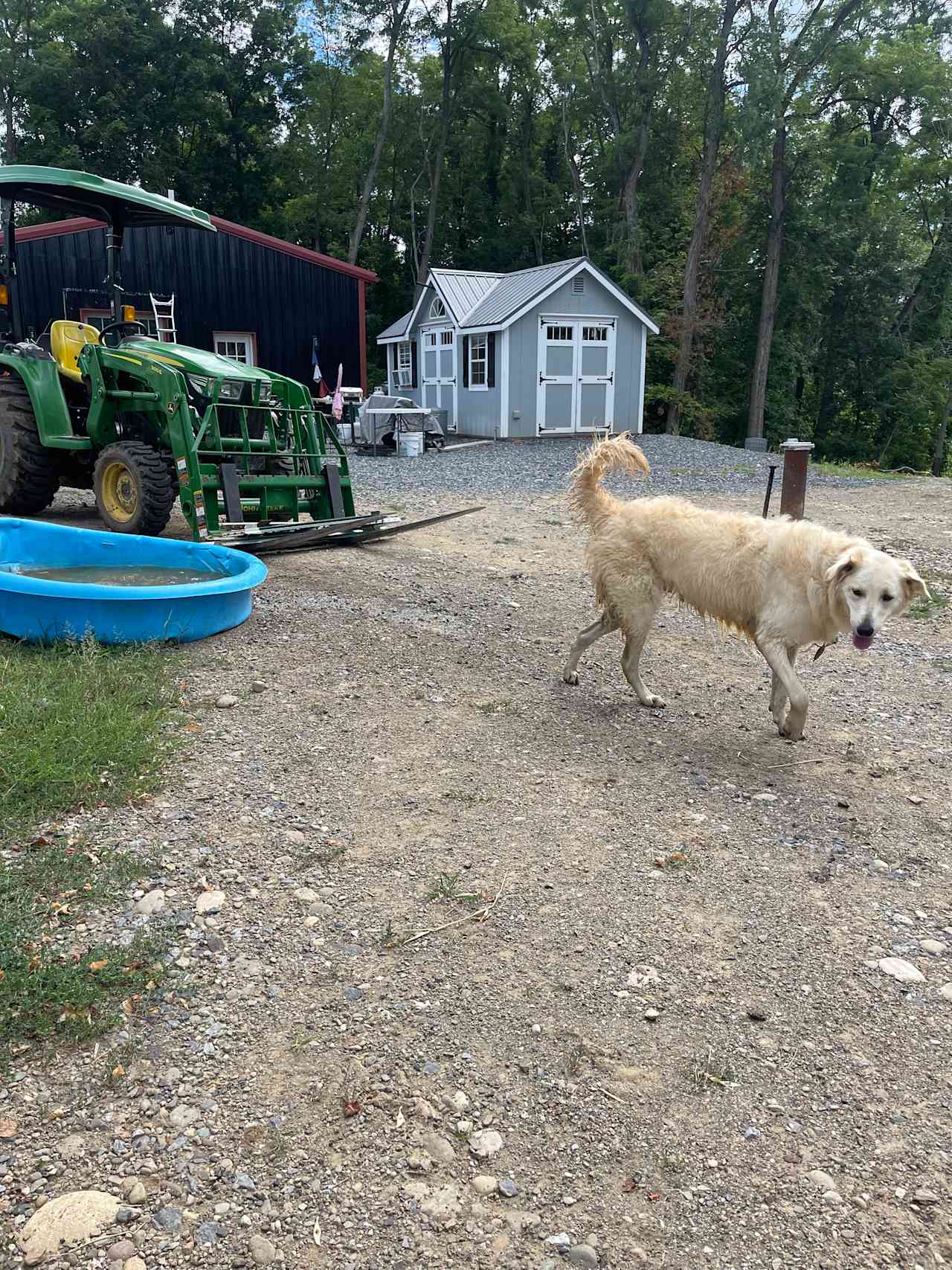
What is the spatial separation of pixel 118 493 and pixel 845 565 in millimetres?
6401

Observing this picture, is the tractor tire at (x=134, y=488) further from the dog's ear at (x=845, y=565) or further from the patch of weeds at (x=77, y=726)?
the dog's ear at (x=845, y=565)

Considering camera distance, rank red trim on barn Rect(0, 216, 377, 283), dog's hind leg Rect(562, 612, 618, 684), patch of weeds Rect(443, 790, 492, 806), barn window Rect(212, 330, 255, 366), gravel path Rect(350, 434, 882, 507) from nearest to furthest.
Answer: patch of weeds Rect(443, 790, 492, 806)
dog's hind leg Rect(562, 612, 618, 684)
gravel path Rect(350, 434, 882, 507)
red trim on barn Rect(0, 216, 377, 283)
barn window Rect(212, 330, 255, 366)

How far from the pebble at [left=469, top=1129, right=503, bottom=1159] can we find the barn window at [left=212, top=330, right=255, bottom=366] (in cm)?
2318

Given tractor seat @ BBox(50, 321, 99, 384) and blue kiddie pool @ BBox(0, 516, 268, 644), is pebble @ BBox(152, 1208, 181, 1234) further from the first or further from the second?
tractor seat @ BBox(50, 321, 99, 384)

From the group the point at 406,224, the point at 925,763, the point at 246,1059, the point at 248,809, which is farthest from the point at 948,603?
the point at 406,224

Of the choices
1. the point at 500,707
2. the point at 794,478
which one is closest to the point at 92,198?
the point at 500,707

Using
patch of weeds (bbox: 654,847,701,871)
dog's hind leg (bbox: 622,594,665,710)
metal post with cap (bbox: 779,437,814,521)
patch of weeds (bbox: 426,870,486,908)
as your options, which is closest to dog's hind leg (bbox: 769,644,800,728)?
dog's hind leg (bbox: 622,594,665,710)

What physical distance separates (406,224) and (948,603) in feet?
136

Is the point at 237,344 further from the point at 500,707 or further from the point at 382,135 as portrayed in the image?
the point at 500,707

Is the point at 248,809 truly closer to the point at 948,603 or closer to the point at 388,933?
the point at 388,933

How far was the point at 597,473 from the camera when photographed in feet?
17.8

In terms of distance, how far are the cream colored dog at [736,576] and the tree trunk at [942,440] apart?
31797 millimetres

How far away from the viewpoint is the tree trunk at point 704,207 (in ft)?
95.3

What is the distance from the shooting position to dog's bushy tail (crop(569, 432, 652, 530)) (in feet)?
17.8
